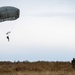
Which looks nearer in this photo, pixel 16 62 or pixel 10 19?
pixel 10 19

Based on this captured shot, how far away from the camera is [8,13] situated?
44.8 m

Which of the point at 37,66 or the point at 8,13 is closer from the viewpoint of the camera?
the point at 8,13

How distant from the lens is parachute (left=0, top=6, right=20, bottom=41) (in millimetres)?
44375

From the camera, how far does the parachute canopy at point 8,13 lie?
146 feet

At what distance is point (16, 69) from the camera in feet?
163

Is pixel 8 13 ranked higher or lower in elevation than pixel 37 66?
higher

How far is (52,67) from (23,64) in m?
4.27

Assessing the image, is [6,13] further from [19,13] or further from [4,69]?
[4,69]

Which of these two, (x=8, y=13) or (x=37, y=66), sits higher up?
(x=8, y=13)

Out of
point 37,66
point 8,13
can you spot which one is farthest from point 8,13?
point 37,66

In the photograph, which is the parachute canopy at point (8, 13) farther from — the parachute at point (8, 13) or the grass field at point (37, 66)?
the grass field at point (37, 66)

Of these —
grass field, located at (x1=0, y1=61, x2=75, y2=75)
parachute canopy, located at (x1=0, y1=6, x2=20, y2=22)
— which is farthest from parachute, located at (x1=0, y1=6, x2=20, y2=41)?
grass field, located at (x1=0, y1=61, x2=75, y2=75)

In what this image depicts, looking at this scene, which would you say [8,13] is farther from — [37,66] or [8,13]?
[37,66]

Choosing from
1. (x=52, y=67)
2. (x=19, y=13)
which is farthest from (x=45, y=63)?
(x=19, y=13)
